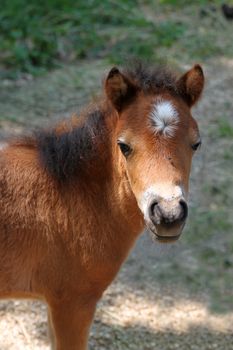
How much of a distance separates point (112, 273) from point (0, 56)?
4868 mm

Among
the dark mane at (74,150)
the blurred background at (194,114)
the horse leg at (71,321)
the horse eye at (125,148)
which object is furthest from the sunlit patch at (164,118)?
the blurred background at (194,114)

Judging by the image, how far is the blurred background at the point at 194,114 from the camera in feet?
16.1

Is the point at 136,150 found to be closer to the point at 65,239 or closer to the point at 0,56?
the point at 65,239

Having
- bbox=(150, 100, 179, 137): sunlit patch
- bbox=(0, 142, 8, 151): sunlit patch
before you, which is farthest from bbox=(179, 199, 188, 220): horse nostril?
bbox=(0, 142, 8, 151): sunlit patch

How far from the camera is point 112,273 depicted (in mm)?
4047

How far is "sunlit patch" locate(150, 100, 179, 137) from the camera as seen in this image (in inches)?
140

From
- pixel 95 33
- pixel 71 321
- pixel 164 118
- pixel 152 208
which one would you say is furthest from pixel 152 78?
pixel 95 33

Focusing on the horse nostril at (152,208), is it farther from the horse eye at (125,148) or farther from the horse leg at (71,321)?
the horse leg at (71,321)

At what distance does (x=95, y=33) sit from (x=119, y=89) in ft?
17.1

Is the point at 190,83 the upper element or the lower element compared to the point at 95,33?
lower

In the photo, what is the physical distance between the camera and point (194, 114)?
24.8 feet

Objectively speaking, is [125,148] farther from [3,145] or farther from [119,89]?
[3,145]

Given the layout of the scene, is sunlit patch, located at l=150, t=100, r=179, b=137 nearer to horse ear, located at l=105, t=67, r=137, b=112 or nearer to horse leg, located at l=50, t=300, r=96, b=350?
horse ear, located at l=105, t=67, r=137, b=112

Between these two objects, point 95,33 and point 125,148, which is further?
point 95,33
